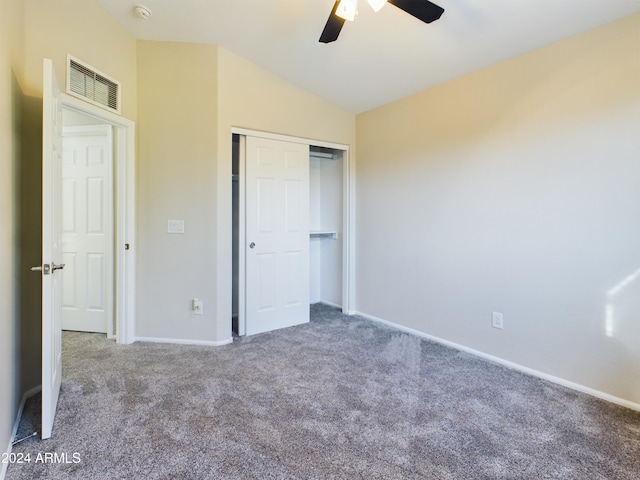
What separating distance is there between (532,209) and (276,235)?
2348 mm

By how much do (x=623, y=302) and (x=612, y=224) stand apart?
0.50 m

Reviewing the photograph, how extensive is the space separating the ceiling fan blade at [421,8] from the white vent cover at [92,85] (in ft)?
7.60

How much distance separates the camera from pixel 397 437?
1772 mm

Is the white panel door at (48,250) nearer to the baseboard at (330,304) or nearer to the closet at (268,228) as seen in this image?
the closet at (268,228)

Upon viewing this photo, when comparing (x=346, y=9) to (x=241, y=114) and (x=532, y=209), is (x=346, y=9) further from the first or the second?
(x=532, y=209)

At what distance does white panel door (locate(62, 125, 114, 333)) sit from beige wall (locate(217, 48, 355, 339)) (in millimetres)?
1186

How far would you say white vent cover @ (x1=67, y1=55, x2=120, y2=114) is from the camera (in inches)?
95.3

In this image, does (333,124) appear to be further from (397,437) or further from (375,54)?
(397,437)

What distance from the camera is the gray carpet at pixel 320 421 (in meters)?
1.56

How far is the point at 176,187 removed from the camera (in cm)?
306

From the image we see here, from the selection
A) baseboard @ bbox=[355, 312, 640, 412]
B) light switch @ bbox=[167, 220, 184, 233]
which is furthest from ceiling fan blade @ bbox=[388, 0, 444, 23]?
baseboard @ bbox=[355, 312, 640, 412]

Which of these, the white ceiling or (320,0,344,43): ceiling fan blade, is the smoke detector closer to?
the white ceiling

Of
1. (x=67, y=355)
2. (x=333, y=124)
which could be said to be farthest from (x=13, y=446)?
(x=333, y=124)

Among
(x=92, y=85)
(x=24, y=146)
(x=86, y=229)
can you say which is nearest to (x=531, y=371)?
(x=24, y=146)
